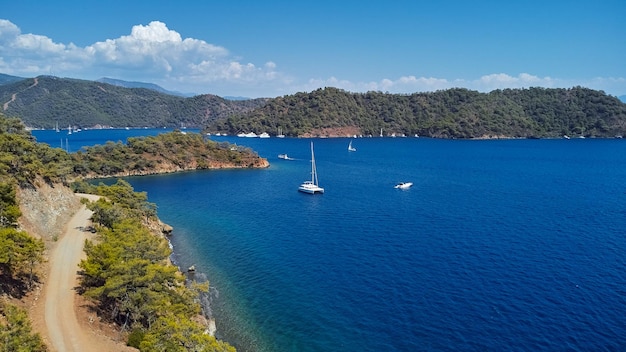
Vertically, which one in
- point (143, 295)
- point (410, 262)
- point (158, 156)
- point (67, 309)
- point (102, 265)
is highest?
point (158, 156)

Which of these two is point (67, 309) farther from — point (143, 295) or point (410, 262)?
point (410, 262)

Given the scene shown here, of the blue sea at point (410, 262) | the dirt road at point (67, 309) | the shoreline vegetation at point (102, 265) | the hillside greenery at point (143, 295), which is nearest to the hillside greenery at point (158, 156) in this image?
the blue sea at point (410, 262)

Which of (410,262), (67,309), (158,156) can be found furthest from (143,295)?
(158,156)

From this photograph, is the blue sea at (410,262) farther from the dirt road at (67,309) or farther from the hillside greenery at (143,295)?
the dirt road at (67,309)

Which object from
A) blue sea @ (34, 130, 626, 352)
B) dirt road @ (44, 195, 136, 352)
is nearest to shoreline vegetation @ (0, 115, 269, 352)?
dirt road @ (44, 195, 136, 352)

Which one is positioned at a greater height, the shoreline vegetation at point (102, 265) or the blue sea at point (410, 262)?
the shoreline vegetation at point (102, 265)
